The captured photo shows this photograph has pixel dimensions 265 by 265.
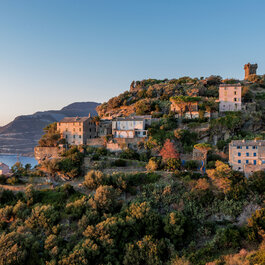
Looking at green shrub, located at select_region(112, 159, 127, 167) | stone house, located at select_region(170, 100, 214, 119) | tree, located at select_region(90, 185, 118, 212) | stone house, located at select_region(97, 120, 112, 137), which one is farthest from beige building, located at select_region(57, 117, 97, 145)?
tree, located at select_region(90, 185, 118, 212)

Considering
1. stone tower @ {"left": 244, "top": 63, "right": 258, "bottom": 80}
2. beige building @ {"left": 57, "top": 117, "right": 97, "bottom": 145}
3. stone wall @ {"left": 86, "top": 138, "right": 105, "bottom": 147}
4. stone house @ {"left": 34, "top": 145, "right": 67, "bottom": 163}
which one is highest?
stone tower @ {"left": 244, "top": 63, "right": 258, "bottom": 80}

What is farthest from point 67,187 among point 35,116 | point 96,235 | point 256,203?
point 35,116

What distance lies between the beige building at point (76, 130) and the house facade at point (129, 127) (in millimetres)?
6026

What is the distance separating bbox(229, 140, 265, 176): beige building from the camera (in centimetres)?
3181

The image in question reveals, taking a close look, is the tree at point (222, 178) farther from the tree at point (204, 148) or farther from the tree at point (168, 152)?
the tree at point (168, 152)

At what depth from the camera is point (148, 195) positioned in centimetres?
3105

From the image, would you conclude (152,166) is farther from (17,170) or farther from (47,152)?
(17,170)

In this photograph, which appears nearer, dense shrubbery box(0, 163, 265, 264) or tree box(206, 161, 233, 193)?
dense shrubbery box(0, 163, 265, 264)

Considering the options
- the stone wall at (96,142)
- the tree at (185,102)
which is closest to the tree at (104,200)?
the stone wall at (96,142)

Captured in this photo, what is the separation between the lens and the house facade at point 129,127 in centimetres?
4512

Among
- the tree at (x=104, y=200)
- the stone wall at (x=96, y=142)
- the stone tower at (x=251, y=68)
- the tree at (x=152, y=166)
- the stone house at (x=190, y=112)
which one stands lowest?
the tree at (x=104, y=200)

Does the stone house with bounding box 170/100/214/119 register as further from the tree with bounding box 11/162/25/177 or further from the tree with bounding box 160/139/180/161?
the tree with bounding box 11/162/25/177

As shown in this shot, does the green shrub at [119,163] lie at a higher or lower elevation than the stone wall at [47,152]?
lower

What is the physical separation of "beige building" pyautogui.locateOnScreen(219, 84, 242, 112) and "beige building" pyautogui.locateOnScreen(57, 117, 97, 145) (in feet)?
93.9
